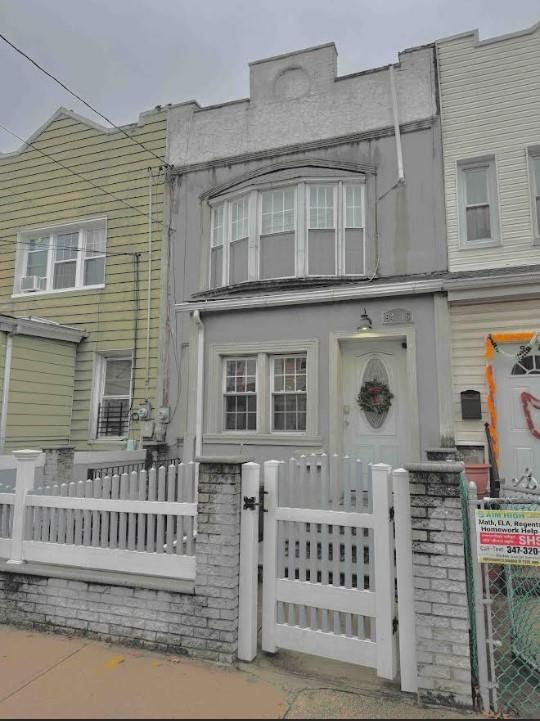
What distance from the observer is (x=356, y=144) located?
8164mm

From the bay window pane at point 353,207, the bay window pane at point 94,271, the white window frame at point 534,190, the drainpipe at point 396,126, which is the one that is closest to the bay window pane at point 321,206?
the bay window pane at point 353,207

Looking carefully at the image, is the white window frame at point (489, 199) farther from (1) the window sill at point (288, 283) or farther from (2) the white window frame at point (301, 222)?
(1) the window sill at point (288, 283)

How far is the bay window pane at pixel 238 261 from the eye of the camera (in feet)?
28.0

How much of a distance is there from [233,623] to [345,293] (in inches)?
196

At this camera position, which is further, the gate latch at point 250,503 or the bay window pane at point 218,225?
the bay window pane at point 218,225

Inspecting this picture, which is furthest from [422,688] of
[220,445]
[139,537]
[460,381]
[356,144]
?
[356,144]

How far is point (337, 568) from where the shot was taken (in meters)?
3.50

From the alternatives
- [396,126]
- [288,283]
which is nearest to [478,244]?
[396,126]

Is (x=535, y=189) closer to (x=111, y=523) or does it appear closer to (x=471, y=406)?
(x=471, y=406)

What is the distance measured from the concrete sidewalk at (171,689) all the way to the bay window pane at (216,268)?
625 cm

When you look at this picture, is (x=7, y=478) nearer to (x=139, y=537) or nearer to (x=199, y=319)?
(x=139, y=537)

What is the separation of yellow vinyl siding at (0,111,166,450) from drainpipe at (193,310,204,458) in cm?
136

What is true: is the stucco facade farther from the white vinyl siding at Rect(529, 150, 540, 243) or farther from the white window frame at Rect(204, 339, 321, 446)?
the white vinyl siding at Rect(529, 150, 540, 243)

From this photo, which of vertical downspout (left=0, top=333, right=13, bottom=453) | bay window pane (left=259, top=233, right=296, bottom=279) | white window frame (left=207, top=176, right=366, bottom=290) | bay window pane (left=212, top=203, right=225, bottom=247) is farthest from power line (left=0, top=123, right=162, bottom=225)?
vertical downspout (left=0, top=333, right=13, bottom=453)
